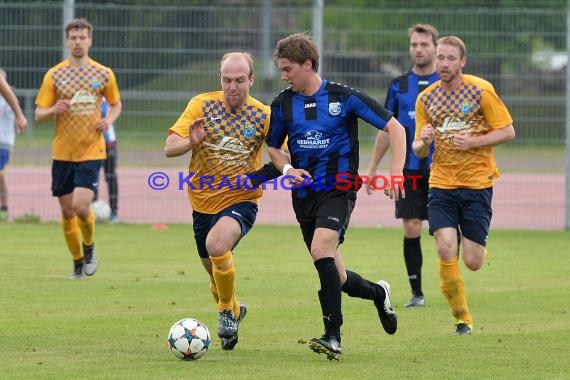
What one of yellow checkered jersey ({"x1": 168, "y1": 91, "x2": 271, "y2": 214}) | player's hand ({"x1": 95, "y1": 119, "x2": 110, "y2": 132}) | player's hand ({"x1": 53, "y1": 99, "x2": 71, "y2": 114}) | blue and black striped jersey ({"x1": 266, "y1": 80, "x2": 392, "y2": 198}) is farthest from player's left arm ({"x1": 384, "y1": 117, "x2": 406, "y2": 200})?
player's hand ({"x1": 53, "y1": 99, "x2": 71, "y2": 114})

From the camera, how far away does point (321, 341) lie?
7828 mm

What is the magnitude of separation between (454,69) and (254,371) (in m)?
3.09

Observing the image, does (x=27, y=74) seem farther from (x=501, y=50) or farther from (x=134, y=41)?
(x=501, y=50)

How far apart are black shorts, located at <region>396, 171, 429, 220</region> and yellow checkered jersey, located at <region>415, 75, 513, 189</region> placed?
62.5 inches

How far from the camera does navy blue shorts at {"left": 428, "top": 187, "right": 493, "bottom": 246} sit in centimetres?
950

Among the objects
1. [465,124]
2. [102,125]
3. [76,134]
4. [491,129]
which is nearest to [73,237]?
[76,134]

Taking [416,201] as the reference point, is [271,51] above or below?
above

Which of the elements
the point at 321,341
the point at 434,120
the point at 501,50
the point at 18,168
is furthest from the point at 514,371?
the point at 18,168

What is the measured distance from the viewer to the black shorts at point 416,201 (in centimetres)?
1129

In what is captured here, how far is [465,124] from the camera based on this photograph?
376 inches

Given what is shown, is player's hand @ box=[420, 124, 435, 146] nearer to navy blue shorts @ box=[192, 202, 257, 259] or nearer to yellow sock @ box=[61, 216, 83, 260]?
navy blue shorts @ box=[192, 202, 257, 259]

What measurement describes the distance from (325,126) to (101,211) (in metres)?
10.6

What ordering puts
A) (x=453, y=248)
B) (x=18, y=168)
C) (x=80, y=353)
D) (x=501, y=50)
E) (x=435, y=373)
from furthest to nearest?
(x=18, y=168), (x=501, y=50), (x=453, y=248), (x=80, y=353), (x=435, y=373)

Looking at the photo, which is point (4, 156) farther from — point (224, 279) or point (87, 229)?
point (224, 279)
